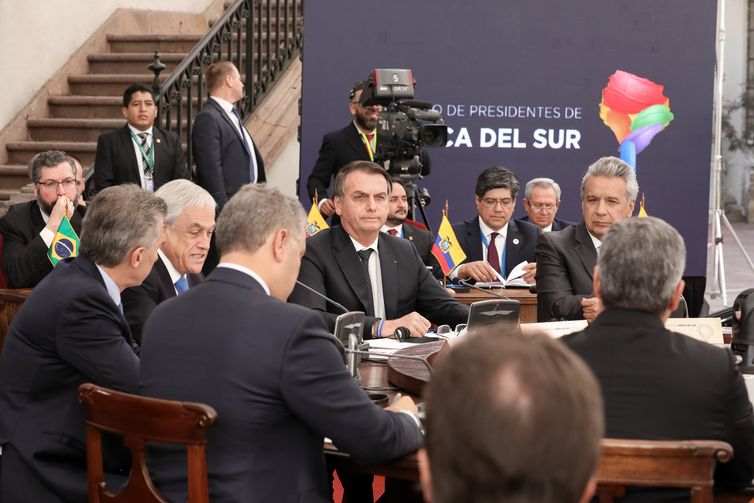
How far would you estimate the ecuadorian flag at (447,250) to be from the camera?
5.24m

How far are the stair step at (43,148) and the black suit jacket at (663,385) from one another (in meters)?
6.95

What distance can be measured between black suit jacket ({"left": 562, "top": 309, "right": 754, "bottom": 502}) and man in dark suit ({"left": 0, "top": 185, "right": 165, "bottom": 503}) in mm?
1113

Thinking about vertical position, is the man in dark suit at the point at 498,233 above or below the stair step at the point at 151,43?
below

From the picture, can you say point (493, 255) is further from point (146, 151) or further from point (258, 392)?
point (258, 392)

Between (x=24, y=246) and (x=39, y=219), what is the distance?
0.19 metres

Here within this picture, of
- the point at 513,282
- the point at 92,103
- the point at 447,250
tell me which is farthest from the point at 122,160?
the point at 513,282

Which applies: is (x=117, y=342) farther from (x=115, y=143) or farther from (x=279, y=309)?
(x=115, y=143)

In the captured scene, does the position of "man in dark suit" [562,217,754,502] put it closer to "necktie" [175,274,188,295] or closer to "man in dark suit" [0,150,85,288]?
"necktie" [175,274,188,295]

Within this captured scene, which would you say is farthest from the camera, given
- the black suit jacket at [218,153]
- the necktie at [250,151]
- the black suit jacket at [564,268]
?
the necktie at [250,151]

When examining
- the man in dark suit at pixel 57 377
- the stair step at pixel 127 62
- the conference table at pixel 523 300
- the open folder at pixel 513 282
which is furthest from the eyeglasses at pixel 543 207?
the stair step at pixel 127 62

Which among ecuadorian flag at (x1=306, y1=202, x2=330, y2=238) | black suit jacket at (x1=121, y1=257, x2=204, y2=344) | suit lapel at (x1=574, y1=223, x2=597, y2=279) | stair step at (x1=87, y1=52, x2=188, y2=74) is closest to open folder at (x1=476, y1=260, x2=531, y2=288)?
ecuadorian flag at (x1=306, y1=202, x2=330, y2=238)

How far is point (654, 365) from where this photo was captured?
208cm

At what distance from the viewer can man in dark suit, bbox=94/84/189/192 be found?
664 cm

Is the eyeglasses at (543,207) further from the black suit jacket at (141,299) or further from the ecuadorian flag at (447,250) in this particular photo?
the black suit jacket at (141,299)
